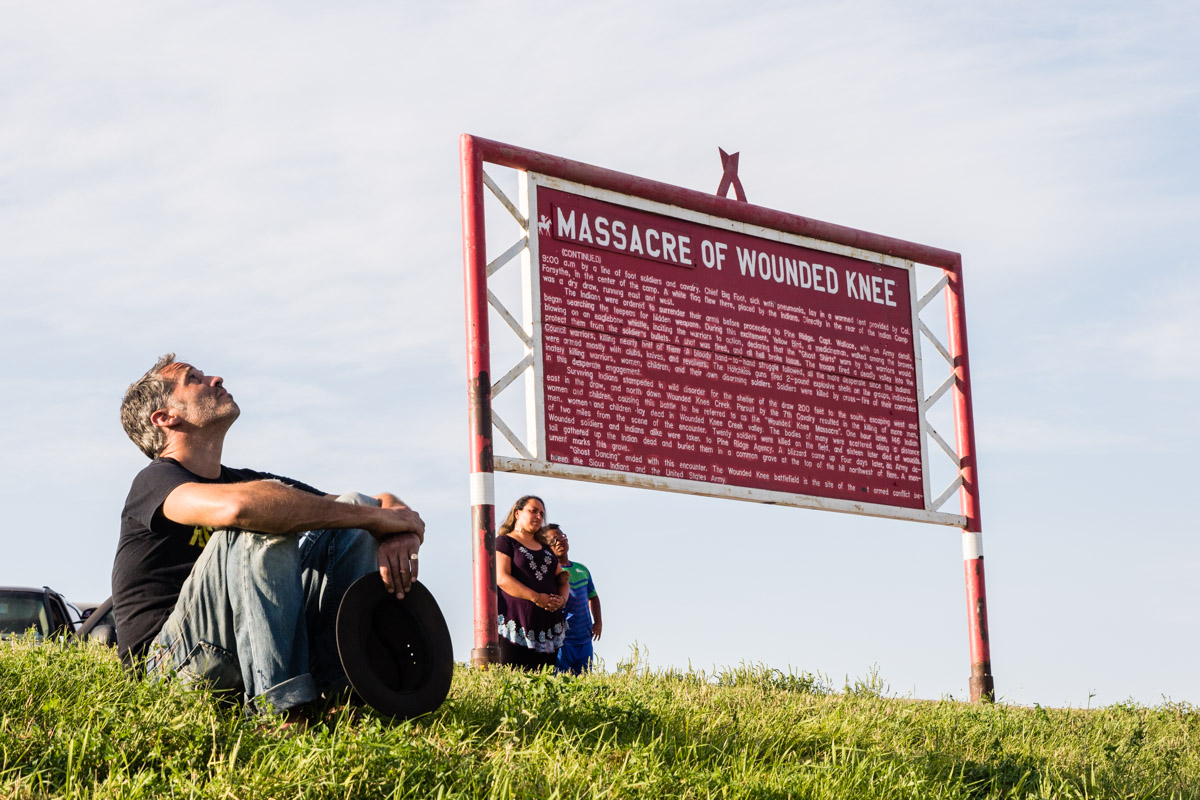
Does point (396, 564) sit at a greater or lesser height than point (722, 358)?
lesser

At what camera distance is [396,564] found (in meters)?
4.70

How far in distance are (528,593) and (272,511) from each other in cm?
544

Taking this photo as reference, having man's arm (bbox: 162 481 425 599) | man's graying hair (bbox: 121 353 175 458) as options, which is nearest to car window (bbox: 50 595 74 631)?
man's graying hair (bbox: 121 353 175 458)

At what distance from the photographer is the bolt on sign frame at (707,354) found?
10.4m

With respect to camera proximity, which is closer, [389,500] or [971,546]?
[389,500]

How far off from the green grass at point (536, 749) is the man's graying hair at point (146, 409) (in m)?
0.92

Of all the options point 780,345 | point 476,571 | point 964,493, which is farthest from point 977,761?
point 964,493

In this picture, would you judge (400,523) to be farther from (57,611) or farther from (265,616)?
(57,611)

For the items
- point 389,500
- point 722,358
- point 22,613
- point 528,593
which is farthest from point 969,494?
point 22,613

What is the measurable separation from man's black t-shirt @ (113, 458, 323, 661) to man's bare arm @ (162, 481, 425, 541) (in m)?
0.19

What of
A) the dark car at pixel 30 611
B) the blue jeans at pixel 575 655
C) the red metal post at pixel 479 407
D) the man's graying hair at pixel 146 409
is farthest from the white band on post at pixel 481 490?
the dark car at pixel 30 611

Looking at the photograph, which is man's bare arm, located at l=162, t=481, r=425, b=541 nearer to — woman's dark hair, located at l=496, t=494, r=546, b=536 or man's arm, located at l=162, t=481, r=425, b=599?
man's arm, located at l=162, t=481, r=425, b=599

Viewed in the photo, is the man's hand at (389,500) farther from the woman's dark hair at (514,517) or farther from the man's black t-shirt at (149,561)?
the woman's dark hair at (514,517)

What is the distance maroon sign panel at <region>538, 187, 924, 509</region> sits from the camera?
10.7 meters
